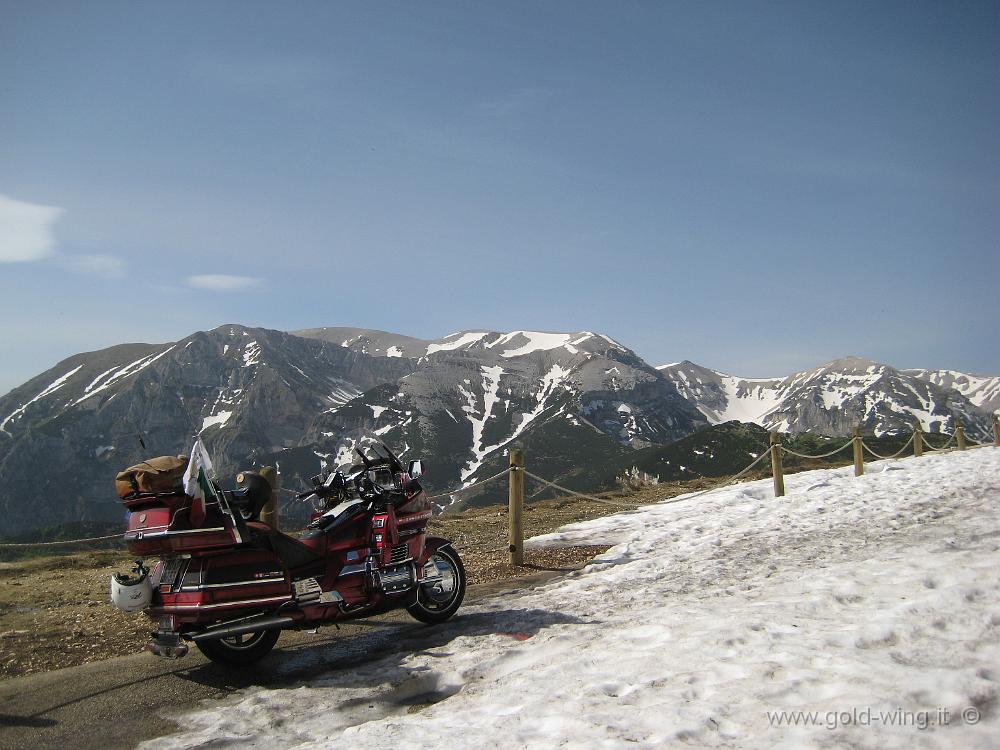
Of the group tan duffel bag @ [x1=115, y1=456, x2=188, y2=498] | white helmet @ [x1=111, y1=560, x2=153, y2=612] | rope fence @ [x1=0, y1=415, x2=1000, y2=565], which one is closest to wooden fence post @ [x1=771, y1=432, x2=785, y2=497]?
rope fence @ [x1=0, y1=415, x2=1000, y2=565]

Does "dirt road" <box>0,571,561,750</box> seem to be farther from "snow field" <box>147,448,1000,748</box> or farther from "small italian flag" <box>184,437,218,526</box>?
"small italian flag" <box>184,437,218,526</box>

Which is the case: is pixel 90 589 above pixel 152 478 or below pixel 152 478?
below

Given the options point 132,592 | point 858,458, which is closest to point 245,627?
point 132,592

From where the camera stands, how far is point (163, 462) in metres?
6.45

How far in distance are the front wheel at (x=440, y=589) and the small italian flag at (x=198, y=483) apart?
2.60 metres

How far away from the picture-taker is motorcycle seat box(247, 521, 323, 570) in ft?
22.1

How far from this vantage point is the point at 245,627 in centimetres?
642

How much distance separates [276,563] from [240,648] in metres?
0.90

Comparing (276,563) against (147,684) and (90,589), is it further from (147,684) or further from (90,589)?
(90,589)

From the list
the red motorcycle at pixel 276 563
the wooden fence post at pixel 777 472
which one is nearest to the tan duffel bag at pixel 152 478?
the red motorcycle at pixel 276 563

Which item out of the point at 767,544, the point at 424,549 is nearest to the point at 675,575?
the point at 767,544

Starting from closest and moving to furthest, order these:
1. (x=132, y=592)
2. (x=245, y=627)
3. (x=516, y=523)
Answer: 1. (x=132, y=592)
2. (x=245, y=627)
3. (x=516, y=523)

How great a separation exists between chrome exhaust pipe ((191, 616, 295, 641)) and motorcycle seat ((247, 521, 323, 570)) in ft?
1.75

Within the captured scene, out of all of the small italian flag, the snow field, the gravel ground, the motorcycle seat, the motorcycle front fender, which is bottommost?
the gravel ground
